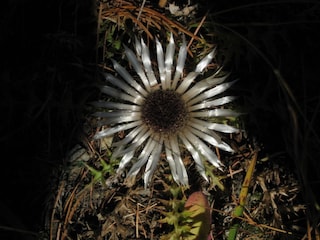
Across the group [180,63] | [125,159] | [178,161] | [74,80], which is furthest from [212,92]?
[74,80]

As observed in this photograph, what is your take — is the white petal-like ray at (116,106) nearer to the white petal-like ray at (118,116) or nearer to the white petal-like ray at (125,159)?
the white petal-like ray at (118,116)

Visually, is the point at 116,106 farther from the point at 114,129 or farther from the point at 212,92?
the point at 212,92

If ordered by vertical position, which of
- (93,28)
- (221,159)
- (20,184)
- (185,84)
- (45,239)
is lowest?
(45,239)

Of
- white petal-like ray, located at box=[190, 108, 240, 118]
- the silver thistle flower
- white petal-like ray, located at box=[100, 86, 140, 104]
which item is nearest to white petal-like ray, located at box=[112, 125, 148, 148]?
the silver thistle flower

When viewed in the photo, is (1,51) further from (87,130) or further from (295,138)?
(295,138)

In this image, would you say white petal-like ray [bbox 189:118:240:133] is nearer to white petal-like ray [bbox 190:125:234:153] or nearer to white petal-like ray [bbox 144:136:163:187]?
white petal-like ray [bbox 190:125:234:153]

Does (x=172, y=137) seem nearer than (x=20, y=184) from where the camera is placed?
Yes

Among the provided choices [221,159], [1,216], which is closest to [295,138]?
[221,159]
